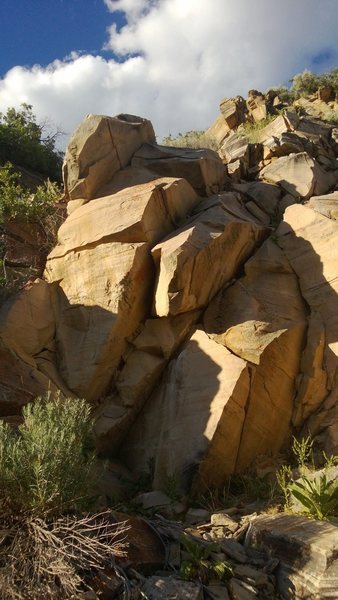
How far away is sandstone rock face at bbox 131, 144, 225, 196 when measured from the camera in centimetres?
1148

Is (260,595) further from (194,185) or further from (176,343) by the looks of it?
(194,185)

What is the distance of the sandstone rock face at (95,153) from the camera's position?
10688 millimetres

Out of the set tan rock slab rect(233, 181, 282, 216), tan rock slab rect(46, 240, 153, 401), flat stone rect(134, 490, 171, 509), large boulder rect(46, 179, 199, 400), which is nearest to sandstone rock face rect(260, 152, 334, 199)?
tan rock slab rect(233, 181, 282, 216)

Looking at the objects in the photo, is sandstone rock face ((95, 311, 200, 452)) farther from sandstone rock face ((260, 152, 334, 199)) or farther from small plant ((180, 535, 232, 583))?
sandstone rock face ((260, 152, 334, 199))

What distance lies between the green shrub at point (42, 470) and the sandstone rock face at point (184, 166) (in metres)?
6.88

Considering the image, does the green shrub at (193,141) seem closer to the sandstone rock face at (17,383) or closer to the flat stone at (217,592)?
the sandstone rock face at (17,383)

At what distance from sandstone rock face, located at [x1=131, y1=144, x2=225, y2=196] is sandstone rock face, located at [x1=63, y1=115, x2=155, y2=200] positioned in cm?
35

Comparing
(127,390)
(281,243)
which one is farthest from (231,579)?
(281,243)

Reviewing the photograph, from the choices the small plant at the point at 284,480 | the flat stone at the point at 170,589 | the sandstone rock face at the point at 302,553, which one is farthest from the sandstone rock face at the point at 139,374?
the flat stone at the point at 170,589

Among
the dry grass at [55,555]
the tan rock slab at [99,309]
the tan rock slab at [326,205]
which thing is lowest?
the dry grass at [55,555]

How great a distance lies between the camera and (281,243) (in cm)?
1015

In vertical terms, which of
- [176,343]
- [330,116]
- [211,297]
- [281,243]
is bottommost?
[176,343]

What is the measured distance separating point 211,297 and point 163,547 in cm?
470

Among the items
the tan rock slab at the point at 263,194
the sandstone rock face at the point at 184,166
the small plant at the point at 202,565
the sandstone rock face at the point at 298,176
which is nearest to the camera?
the small plant at the point at 202,565
